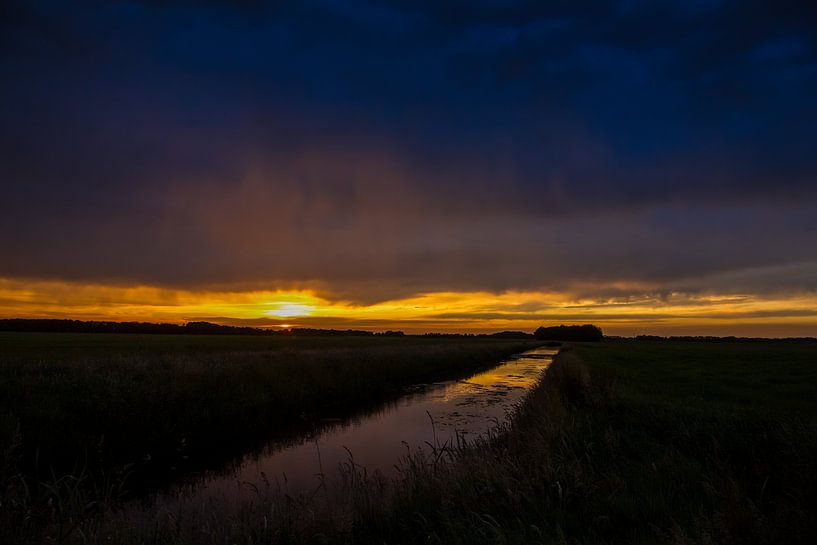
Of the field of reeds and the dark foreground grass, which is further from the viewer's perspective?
the dark foreground grass

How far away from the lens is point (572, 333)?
174m

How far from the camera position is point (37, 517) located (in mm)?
6391

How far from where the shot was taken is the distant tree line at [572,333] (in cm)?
16254

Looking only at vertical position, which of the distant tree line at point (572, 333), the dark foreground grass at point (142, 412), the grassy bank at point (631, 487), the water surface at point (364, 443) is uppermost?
the grassy bank at point (631, 487)

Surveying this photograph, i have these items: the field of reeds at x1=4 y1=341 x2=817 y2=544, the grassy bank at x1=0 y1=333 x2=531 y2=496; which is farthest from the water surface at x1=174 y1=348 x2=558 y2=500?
the grassy bank at x1=0 y1=333 x2=531 y2=496

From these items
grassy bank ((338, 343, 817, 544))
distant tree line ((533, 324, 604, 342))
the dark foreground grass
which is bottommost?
distant tree line ((533, 324, 604, 342))

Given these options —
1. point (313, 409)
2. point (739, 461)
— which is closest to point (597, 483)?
point (739, 461)

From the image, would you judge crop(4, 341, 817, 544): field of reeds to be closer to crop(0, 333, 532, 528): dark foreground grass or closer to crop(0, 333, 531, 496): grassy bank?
crop(0, 333, 532, 528): dark foreground grass

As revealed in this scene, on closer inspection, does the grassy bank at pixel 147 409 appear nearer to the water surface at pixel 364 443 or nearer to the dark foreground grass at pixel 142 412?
the dark foreground grass at pixel 142 412

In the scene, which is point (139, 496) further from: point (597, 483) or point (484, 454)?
point (597, 483)

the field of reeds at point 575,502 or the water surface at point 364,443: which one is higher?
A: the field of reeds at point 575,502

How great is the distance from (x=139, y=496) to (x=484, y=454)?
8.89 m

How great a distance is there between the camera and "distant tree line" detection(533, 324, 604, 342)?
163 meters

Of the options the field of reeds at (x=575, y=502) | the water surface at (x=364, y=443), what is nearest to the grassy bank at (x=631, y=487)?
the field of reeds at (x=575, y=502)
